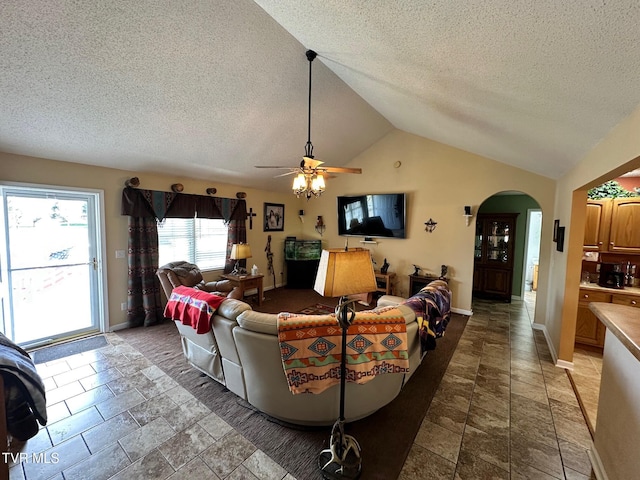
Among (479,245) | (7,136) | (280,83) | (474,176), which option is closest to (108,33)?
(280,83)

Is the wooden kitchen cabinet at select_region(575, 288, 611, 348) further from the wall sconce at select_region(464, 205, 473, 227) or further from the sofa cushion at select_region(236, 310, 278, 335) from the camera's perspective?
the sofa cushion at select_region(236, 310, 278, 335)

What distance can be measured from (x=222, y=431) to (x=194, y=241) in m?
3.66

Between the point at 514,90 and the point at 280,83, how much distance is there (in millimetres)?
2397

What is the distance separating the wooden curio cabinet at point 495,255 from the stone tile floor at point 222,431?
293 centimetres

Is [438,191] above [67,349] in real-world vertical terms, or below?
above

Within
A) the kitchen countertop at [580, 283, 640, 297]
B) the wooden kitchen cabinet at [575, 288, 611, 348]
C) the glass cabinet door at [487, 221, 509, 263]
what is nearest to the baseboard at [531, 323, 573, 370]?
the wooden kitchen cabinet at [575, 288, 611, 348]

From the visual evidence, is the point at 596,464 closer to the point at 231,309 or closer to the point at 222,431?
the point at 222,431

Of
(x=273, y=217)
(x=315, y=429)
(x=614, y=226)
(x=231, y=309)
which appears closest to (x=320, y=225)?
(x=273, y=217)

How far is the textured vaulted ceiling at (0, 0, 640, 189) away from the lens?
4.18ft

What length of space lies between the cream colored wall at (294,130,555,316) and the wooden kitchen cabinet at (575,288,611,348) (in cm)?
83

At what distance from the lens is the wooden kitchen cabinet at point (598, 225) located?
3.42 m

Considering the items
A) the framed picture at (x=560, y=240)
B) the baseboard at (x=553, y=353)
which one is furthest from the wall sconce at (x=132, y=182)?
the baseboard at (x=553, y=353)

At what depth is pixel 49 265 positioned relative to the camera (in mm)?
3398

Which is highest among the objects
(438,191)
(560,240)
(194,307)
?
(438,191)
